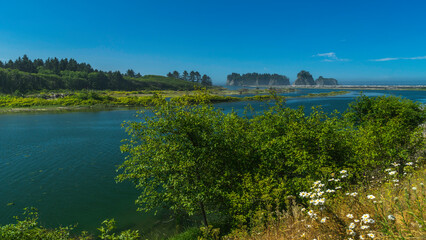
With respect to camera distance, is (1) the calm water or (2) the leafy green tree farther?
(1) the calm water

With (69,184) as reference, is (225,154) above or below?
above

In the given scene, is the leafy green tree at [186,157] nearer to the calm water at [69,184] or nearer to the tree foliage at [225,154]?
the tree foliage at [225,154]

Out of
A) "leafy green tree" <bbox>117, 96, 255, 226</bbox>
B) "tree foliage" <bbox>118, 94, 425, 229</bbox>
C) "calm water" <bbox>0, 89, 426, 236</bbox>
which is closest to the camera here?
"tree foliage" <bbox>118, 94, 425, 229</bbox>

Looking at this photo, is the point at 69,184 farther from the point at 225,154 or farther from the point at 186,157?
the point at 225,154

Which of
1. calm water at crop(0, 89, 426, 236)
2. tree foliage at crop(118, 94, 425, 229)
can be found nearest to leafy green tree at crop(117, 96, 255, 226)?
tree foliage at crop(118, 94, 425, 229)

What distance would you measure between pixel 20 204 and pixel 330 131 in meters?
29.7

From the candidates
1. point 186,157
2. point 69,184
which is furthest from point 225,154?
point 69,184

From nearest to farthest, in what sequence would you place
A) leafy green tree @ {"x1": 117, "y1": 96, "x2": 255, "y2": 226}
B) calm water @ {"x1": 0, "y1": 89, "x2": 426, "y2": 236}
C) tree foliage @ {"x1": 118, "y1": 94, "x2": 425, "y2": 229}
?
tree foliage @ {"x1": 118, "y1": 94, "x2": 425, "y2": 229}
leafy green tree @ {"x1": 117, "y1": 96, "x2": 255, "y2": 226}
calm water @ {"x1": 0, "y1": 89, "x2": 426, "y2": 236}

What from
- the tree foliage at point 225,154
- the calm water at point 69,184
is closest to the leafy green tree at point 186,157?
the tree foliage at point 225,154

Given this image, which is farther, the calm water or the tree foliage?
the calm water

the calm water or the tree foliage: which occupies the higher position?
the tree foliage

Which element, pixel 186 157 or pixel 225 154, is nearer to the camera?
pixel 186 157

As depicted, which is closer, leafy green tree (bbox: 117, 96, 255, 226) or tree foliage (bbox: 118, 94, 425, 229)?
tree foliage (bbox: 118, 94, 425, 229)

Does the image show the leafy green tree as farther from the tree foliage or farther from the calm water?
the calm water
